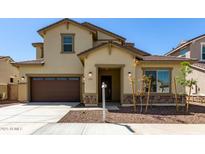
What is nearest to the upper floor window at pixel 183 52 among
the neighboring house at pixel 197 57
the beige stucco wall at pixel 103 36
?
the neighboring house at pixel 197 57

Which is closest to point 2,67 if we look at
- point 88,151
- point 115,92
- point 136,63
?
point 115,92

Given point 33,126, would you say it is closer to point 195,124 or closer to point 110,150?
point 110,150

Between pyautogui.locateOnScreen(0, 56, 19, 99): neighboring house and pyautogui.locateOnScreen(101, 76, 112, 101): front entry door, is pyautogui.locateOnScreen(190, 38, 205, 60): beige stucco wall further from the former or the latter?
pyautogui.locateOnScreen(0, 56, 19, 99): neighboring house

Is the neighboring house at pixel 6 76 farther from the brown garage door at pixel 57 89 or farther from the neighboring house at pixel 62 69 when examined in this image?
the brown garage door at pixel 57 89

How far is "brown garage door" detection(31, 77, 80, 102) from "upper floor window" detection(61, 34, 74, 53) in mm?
2734

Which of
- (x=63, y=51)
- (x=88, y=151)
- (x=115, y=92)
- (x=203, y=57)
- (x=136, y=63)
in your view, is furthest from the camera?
(x=203, y=57)

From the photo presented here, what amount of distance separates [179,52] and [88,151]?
23.1m

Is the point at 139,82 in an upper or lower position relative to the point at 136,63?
lower

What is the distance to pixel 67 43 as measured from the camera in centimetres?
1703

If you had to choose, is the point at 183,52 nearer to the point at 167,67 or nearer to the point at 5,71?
the point at 167,67

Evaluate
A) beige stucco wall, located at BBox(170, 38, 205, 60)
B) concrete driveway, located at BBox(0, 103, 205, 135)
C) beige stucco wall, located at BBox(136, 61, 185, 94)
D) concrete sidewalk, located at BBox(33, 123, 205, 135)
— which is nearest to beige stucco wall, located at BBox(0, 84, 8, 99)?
concrete driveway, located at BBox(0, 103, 205, 135)

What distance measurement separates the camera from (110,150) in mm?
5086

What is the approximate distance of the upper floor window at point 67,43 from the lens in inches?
664

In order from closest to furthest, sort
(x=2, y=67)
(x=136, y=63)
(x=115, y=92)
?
(x=136, y=63) < (x=115, y=92) < (x=2, y=67)
